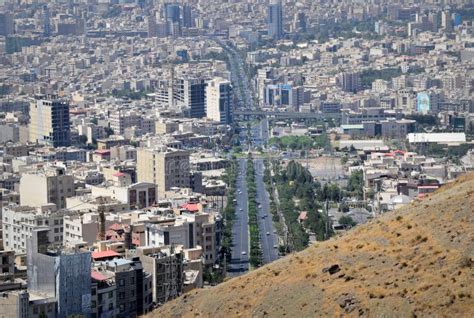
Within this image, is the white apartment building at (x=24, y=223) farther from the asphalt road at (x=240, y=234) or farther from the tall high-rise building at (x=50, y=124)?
the tall high-rise building at (x=50, y=124)

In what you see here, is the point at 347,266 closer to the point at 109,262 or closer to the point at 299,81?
the point at 109,262

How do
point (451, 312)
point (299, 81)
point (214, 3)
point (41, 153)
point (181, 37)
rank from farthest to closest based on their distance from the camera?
point (214, 3) → point (181, 37) → point (299, 81) → point (41, 153) → point (451, 312)

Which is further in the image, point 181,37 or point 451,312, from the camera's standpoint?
point 181,37

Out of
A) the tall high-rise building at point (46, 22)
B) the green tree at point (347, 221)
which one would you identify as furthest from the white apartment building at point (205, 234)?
the tall high-rise building at point (46, 22)

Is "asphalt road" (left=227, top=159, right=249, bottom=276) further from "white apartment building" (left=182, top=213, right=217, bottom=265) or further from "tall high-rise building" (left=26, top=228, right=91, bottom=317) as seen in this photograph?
"tall high-rise building" (left=26, top=228, right=91, bottom=317)

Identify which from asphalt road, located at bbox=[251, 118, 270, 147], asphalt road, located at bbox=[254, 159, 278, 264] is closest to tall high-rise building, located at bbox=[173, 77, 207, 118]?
asphalt road, located at bbox=[251, 118, 270, 147]

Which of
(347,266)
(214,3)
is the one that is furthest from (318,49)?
(347,266)
